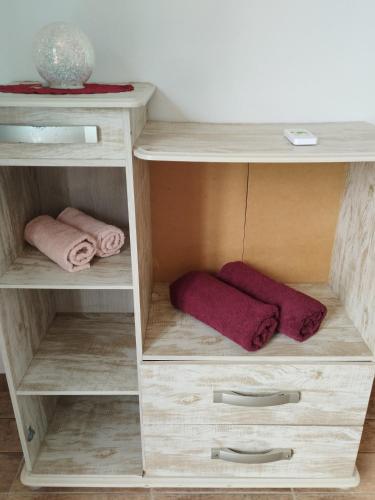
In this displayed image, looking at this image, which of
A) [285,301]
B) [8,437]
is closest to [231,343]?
[285,301]

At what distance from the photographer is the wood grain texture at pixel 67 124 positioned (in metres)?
1.10

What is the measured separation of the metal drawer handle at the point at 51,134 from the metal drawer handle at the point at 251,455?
3.40 feet

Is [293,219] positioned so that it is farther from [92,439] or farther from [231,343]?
[92,439]

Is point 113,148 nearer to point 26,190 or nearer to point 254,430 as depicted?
point 26,190

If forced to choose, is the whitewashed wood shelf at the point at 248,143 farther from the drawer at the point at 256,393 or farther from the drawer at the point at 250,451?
the drawer at the point at 250,451

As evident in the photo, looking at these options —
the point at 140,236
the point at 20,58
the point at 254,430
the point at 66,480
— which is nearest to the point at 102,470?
the point at 66,480

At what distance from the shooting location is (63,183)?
154cm

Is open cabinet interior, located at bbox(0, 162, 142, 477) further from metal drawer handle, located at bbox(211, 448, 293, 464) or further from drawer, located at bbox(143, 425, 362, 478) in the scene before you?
metal drawer handle, located at bbox(211, 448, 293, 464)

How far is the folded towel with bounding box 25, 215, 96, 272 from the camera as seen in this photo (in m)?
1.32

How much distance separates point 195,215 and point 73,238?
452 mm

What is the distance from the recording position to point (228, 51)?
55.2 inches

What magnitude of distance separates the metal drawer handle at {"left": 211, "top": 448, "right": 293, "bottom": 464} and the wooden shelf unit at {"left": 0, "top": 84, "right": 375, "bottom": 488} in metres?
0.02

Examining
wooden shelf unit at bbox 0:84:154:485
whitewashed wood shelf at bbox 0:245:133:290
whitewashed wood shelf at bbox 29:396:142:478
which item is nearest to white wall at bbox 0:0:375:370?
wooden shelf unit at bbox 0:84:154:485

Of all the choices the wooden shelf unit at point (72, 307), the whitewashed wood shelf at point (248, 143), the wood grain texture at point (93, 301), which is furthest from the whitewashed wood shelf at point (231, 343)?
the whitewashed wood shelf at point (248, 143)
